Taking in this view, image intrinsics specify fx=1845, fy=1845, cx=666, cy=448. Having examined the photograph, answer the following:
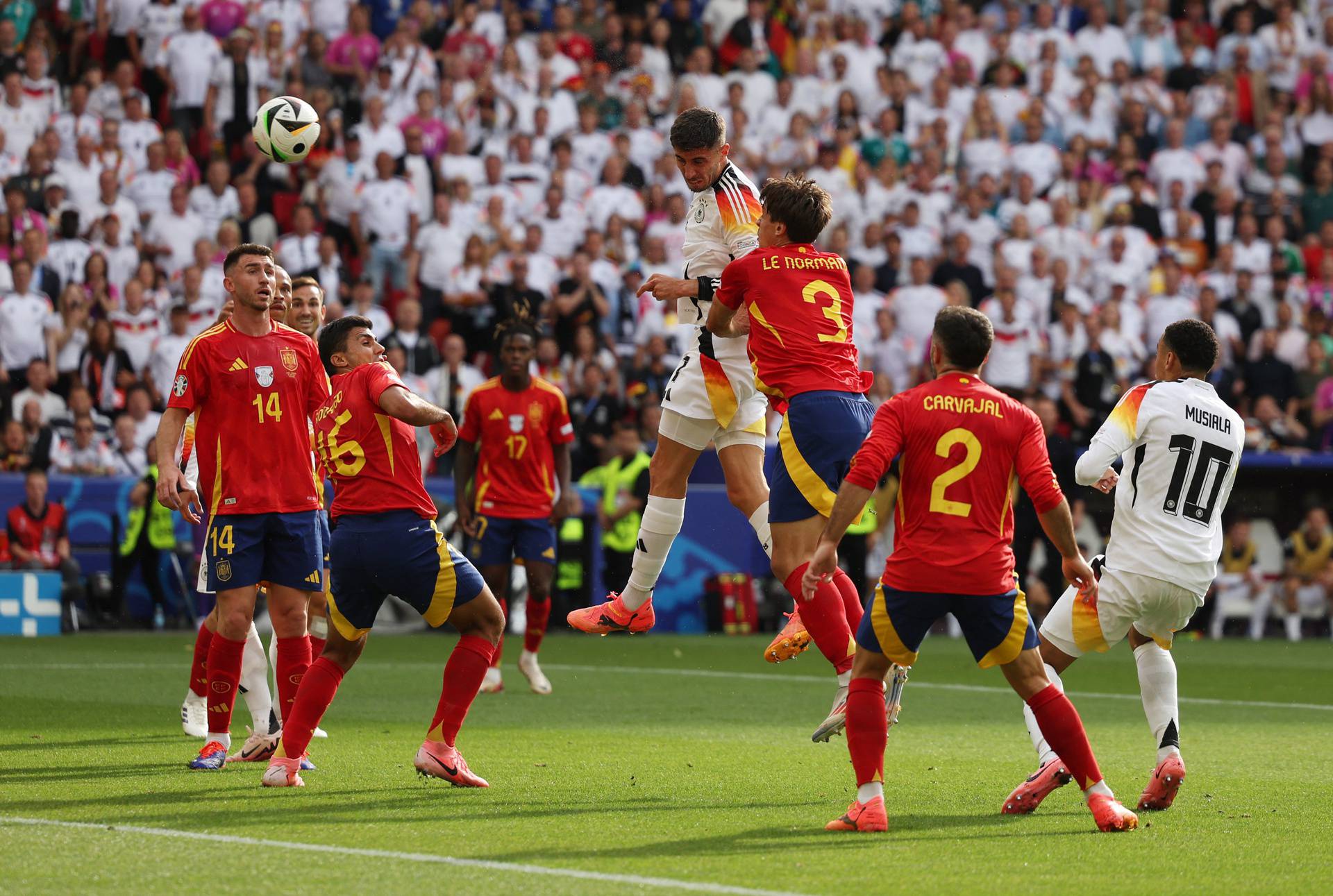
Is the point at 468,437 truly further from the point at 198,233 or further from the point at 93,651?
the point at 198,233

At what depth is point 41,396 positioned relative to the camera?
61.8 ft

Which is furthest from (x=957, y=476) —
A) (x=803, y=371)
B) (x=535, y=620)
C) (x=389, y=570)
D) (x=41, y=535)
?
(x=41, y=535)

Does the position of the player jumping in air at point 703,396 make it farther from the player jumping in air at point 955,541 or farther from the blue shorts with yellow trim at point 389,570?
the player jumping in air at point 955,541

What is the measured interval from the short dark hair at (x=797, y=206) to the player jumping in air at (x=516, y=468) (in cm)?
539

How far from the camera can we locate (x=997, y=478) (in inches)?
276

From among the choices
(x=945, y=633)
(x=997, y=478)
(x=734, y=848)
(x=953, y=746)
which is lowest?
(x=945, y=633)

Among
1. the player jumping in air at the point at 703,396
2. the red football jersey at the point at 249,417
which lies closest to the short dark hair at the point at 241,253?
the red football jersey at the point at 249,417

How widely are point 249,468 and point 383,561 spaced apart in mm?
1155

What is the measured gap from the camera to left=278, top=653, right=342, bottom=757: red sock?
8055 millimetres

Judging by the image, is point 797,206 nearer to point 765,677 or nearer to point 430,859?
point 430,859

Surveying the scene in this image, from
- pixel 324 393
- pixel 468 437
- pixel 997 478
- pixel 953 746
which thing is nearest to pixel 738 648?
pixel 468 437

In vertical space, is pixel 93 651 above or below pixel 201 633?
below

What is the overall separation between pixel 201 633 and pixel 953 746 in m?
4.21

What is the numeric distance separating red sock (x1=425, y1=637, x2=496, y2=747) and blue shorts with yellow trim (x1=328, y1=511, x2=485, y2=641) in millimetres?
238
